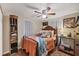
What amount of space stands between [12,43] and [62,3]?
896 mm

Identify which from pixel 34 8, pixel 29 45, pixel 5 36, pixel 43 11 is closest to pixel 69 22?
pixel 43 11

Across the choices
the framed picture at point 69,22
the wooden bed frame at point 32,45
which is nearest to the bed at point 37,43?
the wooden bed frame at point 32,45

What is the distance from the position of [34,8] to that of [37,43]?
19.3 inches

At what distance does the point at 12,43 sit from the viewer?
6.50 ft

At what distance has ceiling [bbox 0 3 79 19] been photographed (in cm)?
196

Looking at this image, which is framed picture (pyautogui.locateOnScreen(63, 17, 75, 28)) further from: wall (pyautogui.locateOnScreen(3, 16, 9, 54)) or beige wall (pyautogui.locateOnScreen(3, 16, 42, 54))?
wall (pyautogui.locateOnScreen(3, 16, 9, 54))

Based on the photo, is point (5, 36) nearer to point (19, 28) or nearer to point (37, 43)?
point (19, 28)

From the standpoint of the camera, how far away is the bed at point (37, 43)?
77.0 inches

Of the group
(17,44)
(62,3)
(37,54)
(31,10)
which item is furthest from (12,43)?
(62,3)

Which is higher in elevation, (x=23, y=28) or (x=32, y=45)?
(x=23, y=28)

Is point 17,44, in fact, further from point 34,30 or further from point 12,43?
point 34,30

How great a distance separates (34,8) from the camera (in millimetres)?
1976

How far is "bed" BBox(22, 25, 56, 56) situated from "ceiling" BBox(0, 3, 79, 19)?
0.88 ft

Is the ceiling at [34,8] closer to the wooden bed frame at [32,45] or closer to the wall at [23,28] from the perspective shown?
the wall at [23,28]
